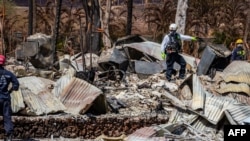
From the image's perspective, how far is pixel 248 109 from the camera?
9805 mm

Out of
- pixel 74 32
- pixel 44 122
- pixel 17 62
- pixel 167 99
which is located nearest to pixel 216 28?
pixel 74 32

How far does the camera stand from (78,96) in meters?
10.9

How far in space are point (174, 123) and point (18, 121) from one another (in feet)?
10.2

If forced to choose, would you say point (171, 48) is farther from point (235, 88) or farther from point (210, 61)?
point (235, 88)

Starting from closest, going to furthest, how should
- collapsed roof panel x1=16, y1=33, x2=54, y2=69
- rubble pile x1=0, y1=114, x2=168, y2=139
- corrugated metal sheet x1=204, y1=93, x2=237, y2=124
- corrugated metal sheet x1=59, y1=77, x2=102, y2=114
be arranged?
1. corrugated metal sheet x1=204, y1=93, x2=237, y2=124
2. rubble pile x1=0, y1=114, x2=168, y2=139
3. corrugated metal sheet x1=59, y1=77, x2=102, y2=114
4. collapsed roof panel x1=16, y1=33, x2=54, y2=69

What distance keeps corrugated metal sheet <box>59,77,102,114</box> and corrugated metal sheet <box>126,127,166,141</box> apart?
1.29 metres

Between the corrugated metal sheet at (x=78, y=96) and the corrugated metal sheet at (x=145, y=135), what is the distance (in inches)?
50.6

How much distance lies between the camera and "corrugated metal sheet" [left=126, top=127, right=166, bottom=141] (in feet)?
30.6

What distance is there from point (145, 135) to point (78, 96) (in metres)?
2.00

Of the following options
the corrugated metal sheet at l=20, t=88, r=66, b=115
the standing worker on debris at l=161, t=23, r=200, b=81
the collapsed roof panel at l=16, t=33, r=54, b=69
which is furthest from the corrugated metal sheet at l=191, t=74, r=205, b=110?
the collapsed roof panel at l=16, t=33, r=54, b=69

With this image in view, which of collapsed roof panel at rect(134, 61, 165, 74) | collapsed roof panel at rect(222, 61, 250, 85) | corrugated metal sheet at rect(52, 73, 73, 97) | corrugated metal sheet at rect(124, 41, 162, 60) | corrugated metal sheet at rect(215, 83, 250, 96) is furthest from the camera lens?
corrugated metal sheet at rect(124, 41, 162, 60)

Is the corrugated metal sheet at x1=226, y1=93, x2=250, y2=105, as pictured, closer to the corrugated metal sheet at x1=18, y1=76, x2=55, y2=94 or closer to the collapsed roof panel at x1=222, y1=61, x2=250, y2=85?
the collapsed roof panel at x1=222, y1=61, x2=250, y2=85

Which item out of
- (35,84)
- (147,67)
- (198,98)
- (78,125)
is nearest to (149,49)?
(147,67)

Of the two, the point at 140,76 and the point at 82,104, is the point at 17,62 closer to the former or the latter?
the point at 140,76
